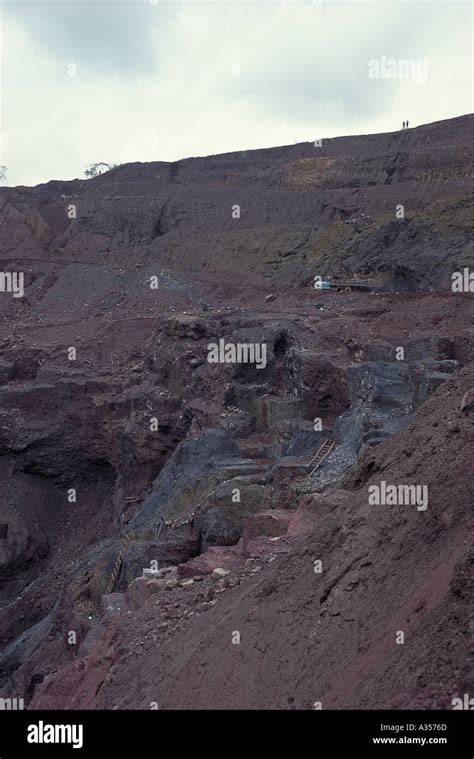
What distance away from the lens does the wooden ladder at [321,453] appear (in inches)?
429

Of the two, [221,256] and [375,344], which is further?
[221,256]

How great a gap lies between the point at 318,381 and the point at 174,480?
3595 millimetres

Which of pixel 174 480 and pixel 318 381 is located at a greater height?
pixel 318 381

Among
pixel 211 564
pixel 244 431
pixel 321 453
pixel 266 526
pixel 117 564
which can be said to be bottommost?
pixel 117 564

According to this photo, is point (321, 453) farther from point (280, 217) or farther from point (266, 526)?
point (280, 217)

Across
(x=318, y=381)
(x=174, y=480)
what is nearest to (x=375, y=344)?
(x=318, y=381)

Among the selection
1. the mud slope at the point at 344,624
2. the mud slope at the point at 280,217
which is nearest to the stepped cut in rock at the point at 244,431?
the mud slope at the point at 344,624

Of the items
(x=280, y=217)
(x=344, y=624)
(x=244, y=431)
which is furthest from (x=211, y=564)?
(x=280, y=217)

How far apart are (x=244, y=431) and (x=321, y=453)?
3419 mm

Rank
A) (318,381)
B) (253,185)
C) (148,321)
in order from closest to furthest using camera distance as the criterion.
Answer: (318,381) < (148,321) < (253,185)

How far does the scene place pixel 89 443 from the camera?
19.2 meters

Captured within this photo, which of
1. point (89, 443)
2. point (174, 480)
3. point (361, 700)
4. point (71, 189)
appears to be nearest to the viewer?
point (361, 700)

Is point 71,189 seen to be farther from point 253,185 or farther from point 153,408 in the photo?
point 153,408

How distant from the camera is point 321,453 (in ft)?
38.7
